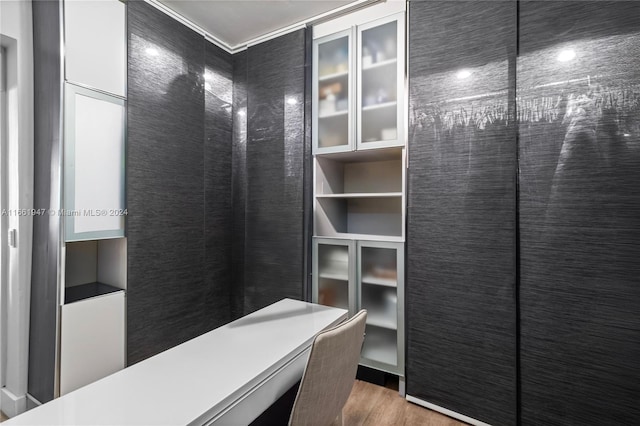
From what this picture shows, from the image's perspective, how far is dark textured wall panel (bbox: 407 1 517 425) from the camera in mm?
1640

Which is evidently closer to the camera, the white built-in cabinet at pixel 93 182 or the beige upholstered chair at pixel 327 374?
the beige upholstered chair at pixel 327 374

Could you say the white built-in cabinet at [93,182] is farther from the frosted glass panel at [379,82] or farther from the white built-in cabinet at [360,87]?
the frosted glass panel at [379,82]

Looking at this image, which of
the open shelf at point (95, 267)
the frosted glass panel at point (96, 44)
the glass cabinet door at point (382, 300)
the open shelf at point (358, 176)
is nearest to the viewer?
the frosted glass panel at point (96, 44)

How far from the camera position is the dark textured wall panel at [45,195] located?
164cm

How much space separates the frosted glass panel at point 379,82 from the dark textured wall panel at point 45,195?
1828 mm

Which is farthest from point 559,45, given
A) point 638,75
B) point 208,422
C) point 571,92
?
point 208,422

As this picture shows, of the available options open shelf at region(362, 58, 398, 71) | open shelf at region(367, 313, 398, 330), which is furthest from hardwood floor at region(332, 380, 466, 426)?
open shelf at region(362, 58, 398, 71)

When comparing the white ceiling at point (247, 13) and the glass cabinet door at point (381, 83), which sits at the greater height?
the white ceiling at point (247, 13)

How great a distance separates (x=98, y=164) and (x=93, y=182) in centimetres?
11

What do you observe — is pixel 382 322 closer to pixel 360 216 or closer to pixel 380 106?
pixel 360 216

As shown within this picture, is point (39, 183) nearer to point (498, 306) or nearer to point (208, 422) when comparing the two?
point (208, 422)

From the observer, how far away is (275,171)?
2473mm

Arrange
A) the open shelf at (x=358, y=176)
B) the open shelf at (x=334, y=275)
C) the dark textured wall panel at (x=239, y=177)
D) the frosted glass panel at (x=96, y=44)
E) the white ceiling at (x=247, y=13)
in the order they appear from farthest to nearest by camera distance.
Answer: the dark textured wall panel at (x=239, y=177), the open shelf at (x=358, y=176), the open shelf at (x=334, y=275), the white ceiling at (x=247, y=13), the frosted glass panel at (x=96, y=44)

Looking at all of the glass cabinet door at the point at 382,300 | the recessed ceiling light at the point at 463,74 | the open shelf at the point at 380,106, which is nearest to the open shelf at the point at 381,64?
the open shelf at the point at 380,106
